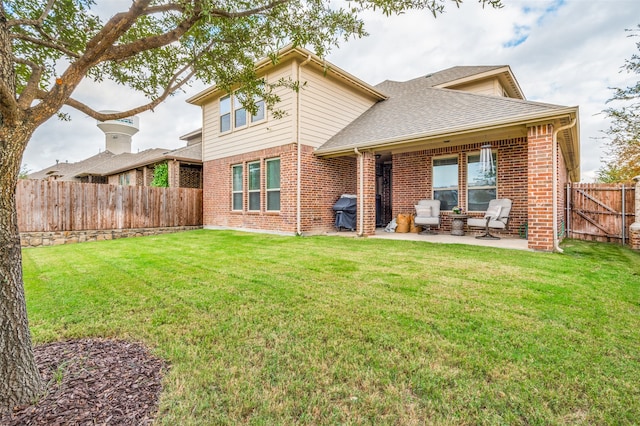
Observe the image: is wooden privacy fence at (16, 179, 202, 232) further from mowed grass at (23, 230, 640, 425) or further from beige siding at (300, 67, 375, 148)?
beige siding at (300, 67, 375, 148)

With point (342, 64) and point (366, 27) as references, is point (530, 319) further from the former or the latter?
point (342, 64)

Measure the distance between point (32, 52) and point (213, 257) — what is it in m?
3.86

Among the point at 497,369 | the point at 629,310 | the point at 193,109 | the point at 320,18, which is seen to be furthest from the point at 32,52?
the point at 193,109

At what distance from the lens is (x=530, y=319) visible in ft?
9.14

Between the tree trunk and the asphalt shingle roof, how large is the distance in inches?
292

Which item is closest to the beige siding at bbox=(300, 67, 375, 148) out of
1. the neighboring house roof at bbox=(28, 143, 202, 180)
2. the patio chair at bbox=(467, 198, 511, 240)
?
the patio chair at bbox=(467, 198, 511, 240)

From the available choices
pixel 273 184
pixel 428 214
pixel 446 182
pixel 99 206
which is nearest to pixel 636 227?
pixel 446 182

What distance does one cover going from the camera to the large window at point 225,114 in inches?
459

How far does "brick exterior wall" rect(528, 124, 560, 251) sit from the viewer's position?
19.9ft

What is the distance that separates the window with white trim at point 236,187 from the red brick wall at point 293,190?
0.53 ft

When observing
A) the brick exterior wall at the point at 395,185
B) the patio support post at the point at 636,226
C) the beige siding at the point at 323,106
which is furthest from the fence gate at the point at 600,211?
the beige siding at the point at 323,106

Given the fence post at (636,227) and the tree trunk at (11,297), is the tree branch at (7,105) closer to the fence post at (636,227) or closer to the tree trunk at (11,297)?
the tree trunk at (11,297)

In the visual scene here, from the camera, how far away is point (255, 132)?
1052cm

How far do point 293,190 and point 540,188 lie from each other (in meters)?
6.11
